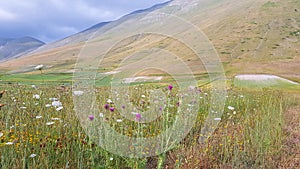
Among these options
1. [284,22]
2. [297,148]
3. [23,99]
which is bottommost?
[297,148]

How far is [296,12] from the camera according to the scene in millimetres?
89625

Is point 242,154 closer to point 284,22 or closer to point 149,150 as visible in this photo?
point 149,150

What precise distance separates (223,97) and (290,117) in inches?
70.3

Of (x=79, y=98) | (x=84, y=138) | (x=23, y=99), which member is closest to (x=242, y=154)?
(x=84, y=138)

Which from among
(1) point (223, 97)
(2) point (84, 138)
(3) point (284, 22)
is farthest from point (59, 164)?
(3) point (284, 22)

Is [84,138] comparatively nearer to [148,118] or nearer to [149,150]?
[149,150]

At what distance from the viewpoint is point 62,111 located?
198 inches

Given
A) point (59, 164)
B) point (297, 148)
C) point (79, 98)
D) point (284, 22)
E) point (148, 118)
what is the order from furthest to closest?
point (284, 22) → point (148, 118) → point (79, 98) → point (297, 148) → point (59, 164)

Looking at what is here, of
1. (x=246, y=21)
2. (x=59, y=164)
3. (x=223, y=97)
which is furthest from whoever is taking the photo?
(x=246, y=21)

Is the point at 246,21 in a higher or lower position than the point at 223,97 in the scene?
higher

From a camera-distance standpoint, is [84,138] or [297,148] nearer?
[84,138]

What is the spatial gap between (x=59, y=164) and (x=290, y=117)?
5.58 m

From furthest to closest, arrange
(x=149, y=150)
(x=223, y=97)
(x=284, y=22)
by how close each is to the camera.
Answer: (x=284, y=22)
(x=223, y=97)
(x=149, y=150)

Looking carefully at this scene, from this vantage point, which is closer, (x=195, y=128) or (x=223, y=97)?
(x=195, y=128)
